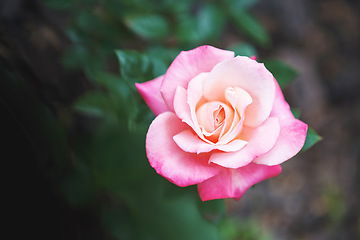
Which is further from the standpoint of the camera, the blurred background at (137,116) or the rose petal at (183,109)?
the blurred background at (137,116)

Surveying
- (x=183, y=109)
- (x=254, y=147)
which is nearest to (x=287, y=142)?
(x=254, y=147)

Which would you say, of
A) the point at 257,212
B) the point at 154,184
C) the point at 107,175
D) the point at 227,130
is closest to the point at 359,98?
the point at 257,212

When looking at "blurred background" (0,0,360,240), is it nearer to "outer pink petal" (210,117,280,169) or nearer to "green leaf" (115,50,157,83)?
"green leaf" (115,50,157,83)

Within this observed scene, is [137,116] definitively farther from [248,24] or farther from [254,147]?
[248,24]

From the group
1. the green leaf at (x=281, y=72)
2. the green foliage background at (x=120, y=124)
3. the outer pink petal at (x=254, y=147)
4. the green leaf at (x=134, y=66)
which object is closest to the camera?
the outer pink petal at (x=254, y=147)

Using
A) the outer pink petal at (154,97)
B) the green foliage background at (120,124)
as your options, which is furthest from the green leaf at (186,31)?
the outer pink petal at (154,97)

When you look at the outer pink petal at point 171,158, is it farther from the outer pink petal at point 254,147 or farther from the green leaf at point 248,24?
the green leaf at point 248,24
